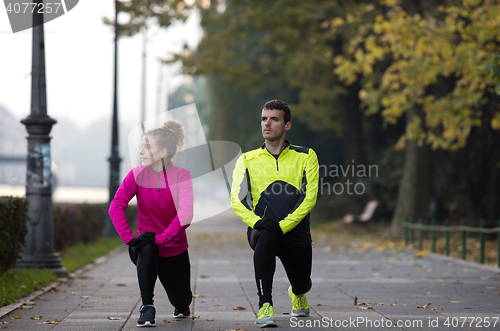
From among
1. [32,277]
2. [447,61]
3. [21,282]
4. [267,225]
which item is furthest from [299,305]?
[447,61]

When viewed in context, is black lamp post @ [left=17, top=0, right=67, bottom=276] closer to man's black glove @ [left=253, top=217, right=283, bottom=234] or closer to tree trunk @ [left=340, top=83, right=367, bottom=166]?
man's black glove @ [left=253, top=217, right=283, bottom=234]

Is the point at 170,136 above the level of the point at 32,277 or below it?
above

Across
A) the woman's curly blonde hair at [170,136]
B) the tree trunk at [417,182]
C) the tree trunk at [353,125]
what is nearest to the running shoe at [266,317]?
the woman's curly blonde hair at [170,136]

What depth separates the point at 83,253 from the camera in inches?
517

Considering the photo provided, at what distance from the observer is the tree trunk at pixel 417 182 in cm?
1900

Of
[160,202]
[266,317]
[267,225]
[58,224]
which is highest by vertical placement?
[160,202]

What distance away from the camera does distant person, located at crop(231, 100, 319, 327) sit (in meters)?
5.27

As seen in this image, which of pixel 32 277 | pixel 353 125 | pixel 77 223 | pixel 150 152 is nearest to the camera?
pixel 150 152

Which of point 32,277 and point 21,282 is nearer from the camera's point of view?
point 21,282

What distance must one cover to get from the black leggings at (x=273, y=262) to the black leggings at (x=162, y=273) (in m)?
0.71

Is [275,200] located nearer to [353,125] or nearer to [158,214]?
[158,214]

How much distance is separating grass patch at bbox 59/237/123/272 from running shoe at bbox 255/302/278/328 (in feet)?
18.5

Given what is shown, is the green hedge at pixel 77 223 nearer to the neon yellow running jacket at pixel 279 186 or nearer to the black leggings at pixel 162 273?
the black leggings at pixel 162 273

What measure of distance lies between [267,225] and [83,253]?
28.7 ft
